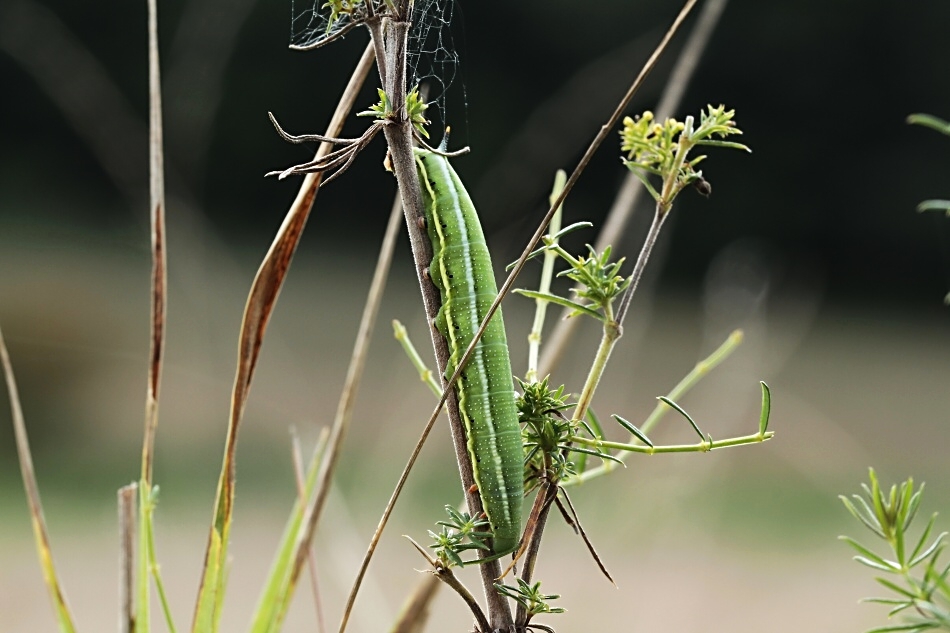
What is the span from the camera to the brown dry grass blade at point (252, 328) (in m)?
0.17

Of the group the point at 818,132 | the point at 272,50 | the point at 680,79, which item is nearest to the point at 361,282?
the point at 272,50

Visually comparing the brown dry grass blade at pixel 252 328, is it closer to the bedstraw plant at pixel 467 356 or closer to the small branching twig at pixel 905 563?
the bedstraw plant at pixel 467 356

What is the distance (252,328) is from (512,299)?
2.24 metres

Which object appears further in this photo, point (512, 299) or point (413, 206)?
point (512, 299)

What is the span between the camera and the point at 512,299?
95.1 inches

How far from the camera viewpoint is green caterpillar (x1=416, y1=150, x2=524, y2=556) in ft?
0.51

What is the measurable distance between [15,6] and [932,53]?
2.26 meters

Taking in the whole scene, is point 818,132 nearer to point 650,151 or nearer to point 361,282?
point 361,282

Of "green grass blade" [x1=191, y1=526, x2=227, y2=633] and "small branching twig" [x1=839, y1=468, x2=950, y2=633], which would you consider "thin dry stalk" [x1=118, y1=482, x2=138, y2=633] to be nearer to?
"green grass blade" [x1=191, y1=526, x2=227, y2=633]

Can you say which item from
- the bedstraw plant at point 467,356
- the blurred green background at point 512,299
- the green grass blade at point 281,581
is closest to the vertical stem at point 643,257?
the bedstraw plant at point 467,356

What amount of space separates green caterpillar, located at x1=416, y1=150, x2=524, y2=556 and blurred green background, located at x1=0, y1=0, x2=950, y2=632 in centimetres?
146

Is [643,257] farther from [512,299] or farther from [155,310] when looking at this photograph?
[512,299]

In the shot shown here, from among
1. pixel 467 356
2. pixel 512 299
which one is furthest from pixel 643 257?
pixel 512 299

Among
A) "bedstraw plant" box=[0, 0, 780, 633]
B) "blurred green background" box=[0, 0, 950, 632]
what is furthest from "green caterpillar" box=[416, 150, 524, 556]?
"blurred green background" box=[0, 0, 950, 632]
